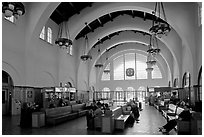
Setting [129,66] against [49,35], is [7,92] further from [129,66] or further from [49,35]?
[129,66]

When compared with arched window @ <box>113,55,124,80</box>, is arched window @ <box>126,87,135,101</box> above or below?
below

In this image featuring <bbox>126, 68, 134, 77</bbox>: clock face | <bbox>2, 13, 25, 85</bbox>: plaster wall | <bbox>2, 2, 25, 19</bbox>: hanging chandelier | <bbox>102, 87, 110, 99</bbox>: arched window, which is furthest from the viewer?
<bbox>102, 87, 110, 99</bbox>: arched window

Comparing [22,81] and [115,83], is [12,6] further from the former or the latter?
[115,83]

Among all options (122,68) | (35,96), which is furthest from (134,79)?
(35,96)

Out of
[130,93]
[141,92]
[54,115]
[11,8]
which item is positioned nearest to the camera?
[11,8]

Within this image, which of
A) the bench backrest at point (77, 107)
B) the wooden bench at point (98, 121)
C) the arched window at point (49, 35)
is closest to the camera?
the wooden bench at point (98, 121)

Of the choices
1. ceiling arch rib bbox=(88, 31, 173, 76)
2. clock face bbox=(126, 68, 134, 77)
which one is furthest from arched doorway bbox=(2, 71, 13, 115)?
clock face bbox=(126, 68, 134, 77)

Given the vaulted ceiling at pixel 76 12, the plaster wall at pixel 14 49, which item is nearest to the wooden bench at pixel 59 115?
the plaster wall at pixel 14 49

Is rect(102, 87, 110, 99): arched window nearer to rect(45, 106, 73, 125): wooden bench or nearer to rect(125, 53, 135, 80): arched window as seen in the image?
rect(125, 53, 135, 80): arched window

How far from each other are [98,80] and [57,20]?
16735 mm

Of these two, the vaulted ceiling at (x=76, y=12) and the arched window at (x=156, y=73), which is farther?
the arched window at (x=156, y=73)

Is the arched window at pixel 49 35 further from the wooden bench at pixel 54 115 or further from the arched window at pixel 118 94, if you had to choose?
the arched window at pixel 118 94

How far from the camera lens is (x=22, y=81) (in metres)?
14.2

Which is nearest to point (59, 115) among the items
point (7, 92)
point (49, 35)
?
point (7, 92)
